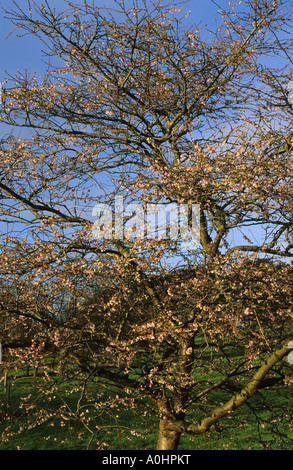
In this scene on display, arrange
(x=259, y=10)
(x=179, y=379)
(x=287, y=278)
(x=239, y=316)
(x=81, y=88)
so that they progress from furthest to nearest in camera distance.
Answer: (x=81, y=88), (x=259, y=10), (x=179, y=379), (x=287, y=278), (x=239, y=316)

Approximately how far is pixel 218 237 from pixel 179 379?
2.53 meters

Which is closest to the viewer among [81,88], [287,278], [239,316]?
[239,316]

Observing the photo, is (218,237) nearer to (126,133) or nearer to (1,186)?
(126,133)

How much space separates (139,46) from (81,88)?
5.15 feet

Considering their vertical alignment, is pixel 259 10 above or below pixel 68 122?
above

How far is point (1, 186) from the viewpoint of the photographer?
754 centimetres

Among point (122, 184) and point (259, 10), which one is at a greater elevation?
point (259, 10)

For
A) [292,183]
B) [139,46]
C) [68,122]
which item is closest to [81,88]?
[68,122]

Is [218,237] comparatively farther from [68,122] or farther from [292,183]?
[68,122]

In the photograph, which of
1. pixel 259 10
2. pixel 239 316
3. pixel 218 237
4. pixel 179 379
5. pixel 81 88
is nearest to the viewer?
pixel 239 316

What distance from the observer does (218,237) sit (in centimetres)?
740

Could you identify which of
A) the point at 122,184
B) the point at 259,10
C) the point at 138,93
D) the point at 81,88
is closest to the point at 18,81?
the point at 81,88

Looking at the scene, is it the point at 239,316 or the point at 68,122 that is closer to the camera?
the point at 239,316

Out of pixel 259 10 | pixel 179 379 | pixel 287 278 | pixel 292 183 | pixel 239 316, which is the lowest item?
pixel 179 379
